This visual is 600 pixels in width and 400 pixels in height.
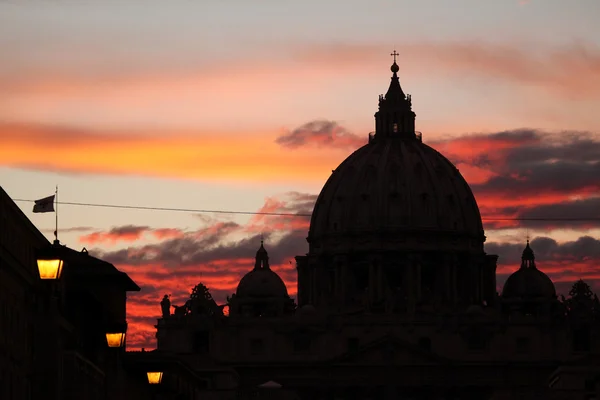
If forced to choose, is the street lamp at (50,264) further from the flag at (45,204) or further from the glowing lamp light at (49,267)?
the flag at (45,204)

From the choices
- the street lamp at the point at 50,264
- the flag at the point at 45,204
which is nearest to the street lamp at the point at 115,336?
the flag at the point at 45,204

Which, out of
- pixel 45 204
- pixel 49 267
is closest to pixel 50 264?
pixel 49 267

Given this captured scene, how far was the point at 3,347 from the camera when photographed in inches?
1903

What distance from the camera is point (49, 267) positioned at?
1845 inches

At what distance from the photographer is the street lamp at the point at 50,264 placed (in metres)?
46.7

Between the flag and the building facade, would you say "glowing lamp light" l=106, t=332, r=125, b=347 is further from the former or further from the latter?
the flag

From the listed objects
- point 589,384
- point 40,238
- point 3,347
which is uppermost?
point 589,384

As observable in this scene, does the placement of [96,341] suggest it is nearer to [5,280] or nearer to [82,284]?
[82,284]

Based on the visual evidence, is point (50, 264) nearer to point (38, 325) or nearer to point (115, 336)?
point (38, 325)

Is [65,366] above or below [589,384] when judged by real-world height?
below

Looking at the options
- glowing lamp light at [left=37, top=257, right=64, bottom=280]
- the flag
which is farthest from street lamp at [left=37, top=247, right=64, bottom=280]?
the flag

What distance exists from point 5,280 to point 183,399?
1811 inches

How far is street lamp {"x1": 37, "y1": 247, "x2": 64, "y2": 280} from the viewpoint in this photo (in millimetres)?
46728

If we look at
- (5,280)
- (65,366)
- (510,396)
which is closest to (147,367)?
(65,366)
